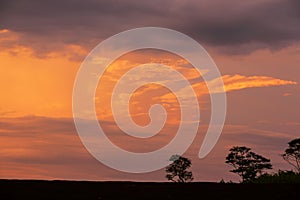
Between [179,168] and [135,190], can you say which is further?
[179,168]

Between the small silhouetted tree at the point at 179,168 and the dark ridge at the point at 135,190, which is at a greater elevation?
the small silhouetted tree at the point at 179,168

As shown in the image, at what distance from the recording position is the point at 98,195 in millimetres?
21625

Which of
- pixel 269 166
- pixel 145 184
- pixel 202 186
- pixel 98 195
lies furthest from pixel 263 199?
pixel 269 166

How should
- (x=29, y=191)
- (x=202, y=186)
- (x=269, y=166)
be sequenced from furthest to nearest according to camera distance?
(x=269, y=166), (x=202, y=186), (x=29, y=191)

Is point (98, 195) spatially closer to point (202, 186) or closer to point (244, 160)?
point (202, 186)

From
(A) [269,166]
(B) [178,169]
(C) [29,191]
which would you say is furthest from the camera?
(B) [178,169]

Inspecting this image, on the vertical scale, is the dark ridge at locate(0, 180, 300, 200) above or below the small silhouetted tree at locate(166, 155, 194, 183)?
below

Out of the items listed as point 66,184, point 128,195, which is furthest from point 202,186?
point 66,184

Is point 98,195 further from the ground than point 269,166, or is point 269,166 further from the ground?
point 269,166

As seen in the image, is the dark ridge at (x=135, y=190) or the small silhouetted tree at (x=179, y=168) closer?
the dark ridge at (x=135, y=190)

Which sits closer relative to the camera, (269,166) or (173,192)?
(173,192)

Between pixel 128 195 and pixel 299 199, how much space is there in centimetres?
655

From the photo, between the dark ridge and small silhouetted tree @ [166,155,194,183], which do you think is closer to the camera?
the dark ridge

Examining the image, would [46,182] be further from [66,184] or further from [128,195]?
[128,195]
